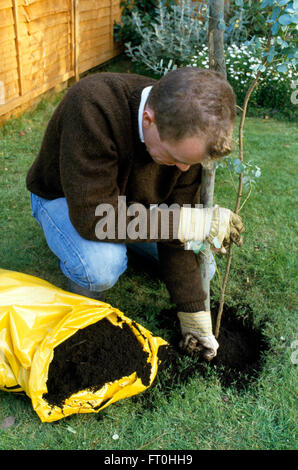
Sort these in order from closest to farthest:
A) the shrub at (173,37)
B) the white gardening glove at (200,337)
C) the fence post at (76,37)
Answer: the white gardening glove at (200,337)
the fence post at (76,37)
the shrub at (173,37)

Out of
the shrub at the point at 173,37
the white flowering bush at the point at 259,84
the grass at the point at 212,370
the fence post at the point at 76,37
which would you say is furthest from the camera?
the shrub at the point at 173,37

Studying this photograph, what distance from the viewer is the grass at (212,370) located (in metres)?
1.75

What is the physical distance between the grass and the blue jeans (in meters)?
0.41

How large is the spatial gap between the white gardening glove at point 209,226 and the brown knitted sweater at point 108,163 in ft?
0.18

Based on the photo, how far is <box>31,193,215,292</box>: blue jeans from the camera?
1997mm

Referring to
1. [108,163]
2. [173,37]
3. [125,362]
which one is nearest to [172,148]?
[108,163]

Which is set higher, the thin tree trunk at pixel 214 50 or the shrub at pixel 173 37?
the thin tree trunk at pixel 214 50

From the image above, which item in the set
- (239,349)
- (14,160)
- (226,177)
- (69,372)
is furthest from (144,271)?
(14,160)

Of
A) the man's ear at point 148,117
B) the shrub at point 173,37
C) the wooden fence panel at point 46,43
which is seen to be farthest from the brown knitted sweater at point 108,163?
the shrub at point 173,37

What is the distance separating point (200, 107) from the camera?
1474 millimetres

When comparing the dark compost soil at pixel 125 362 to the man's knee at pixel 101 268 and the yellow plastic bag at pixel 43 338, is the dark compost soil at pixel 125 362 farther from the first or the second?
the man's knee at pixel 101 268

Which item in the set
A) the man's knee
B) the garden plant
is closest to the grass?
the garden plant

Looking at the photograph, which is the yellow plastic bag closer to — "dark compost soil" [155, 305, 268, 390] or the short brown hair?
"dark compost soil" [155, 305, 268, 390]
